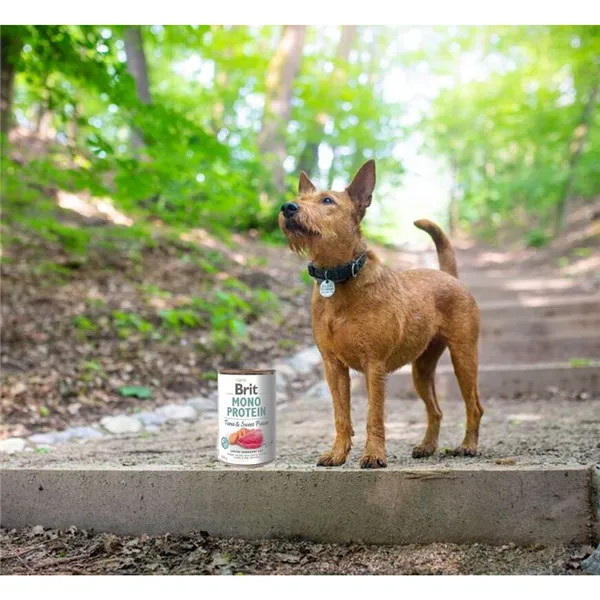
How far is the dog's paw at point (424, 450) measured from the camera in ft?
9.19

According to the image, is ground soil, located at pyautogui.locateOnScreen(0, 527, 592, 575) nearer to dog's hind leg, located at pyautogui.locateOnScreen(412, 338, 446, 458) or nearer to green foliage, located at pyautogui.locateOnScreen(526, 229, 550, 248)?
dog's hind leg, located at pyautogui.locateOnScreen(412, 338, 446, 458)

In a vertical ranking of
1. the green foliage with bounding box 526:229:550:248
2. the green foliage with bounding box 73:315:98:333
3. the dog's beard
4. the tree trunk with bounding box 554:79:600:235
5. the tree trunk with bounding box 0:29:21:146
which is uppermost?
the tree trunk with bounding box 554:79:600:235

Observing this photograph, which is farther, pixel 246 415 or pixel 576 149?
pixel 576 149

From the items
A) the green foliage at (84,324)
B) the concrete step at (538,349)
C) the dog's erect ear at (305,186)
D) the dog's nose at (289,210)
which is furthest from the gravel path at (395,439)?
the green foliage at (84,324)

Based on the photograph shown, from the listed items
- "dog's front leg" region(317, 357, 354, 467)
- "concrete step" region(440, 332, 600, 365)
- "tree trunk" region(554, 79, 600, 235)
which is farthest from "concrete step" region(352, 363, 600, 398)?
"tree trunk" region(554, 79, 600, 235)

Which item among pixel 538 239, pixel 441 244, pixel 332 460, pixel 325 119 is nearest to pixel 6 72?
pixel 441 244

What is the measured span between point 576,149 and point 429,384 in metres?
11.8

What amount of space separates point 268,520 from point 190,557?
0.30m

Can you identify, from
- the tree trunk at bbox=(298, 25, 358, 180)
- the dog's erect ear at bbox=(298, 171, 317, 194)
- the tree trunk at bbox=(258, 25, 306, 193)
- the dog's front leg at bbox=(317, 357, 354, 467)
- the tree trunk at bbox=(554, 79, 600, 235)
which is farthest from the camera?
the tree trunk at bbox=(554, 79, 600, 235)

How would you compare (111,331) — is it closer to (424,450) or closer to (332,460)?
(424,450)

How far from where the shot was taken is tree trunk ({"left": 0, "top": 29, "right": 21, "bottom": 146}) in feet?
16.8

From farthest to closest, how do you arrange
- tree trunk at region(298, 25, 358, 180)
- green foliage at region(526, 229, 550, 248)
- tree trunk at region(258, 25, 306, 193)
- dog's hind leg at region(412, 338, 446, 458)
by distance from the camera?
green foliage at region(526, 229, 550, 248) → tree trunk at region(298, 25, 358, 180) → tree trunk at region(258, 25, 306, 193) → dog's hind leg at region(412, 338, 446, 458)

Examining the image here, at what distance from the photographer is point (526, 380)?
207 inches

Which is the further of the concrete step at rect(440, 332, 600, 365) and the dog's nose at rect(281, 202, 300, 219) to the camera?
the concrete step at rect(440, 332, 600, 365)
